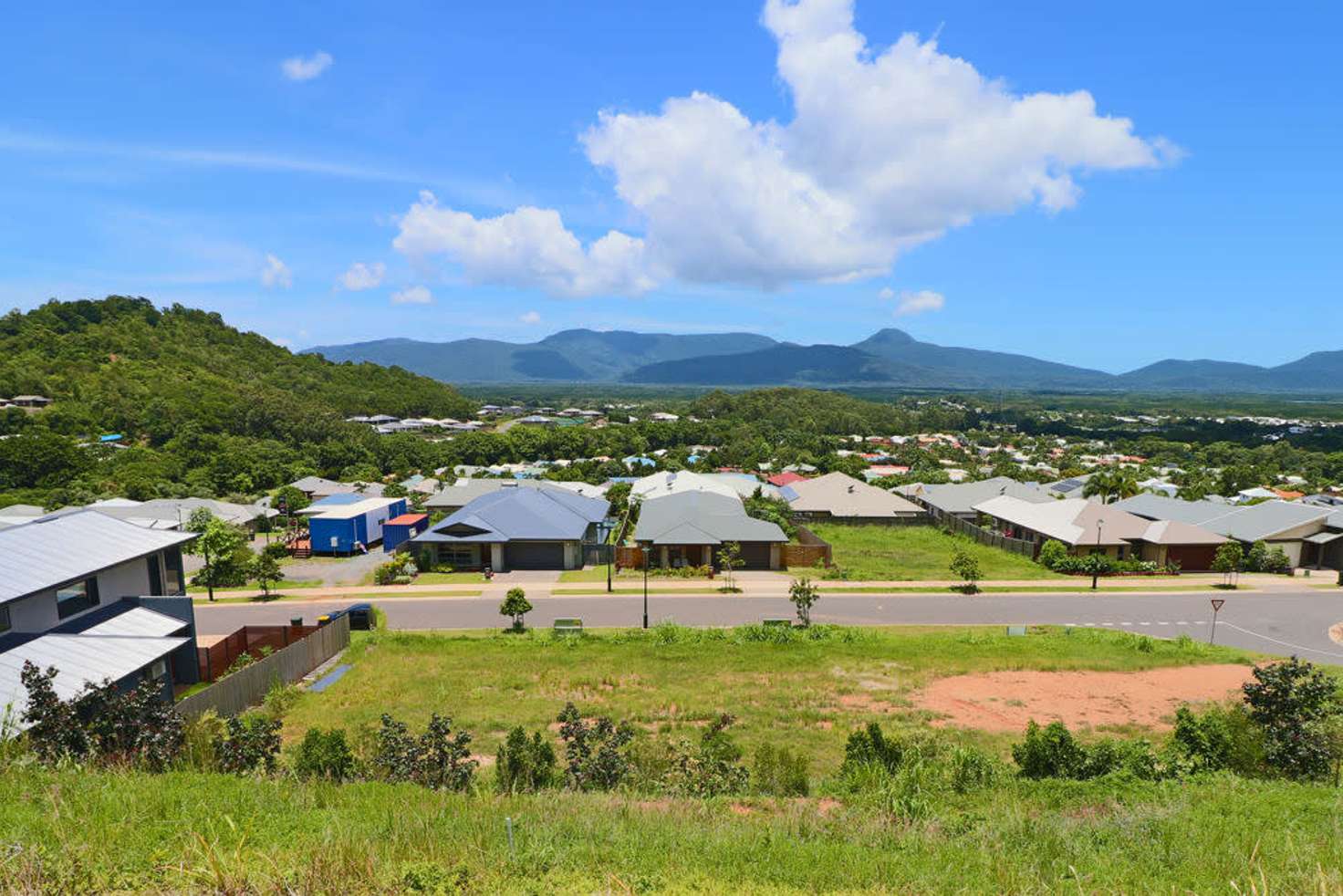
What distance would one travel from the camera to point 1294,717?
12156 millimetres

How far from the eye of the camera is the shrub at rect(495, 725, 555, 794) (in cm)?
1095

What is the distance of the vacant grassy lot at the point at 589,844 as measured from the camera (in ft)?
17.1

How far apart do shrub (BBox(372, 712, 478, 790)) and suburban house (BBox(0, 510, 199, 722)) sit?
212 inches

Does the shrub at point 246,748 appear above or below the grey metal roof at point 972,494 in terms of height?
above

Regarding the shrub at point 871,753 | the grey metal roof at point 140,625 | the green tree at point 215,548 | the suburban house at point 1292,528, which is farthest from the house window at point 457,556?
the suburban house at point 1292,528

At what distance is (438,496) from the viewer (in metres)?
45.7

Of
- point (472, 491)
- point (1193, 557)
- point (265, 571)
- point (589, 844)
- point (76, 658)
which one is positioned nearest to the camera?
point (589, 844)

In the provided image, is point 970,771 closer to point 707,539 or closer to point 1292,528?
point 707,539

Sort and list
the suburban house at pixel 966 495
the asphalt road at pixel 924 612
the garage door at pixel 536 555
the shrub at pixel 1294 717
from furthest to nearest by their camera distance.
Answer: the suburban house at pixel 966 495 → the garage door at pixel 536 555 → the asphalt road at pixel 924 612 → the shrub at pixel 1294 717

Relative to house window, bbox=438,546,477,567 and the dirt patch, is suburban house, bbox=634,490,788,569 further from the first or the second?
→ the dirt patch

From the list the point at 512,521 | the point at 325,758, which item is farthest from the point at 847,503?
the point at 325,758

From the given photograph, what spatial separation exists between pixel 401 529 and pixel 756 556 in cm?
2113

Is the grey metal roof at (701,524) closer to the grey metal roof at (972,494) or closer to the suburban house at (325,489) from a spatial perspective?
the grey metal roof at (972,494)

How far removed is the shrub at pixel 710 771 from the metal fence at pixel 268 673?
33.9 feet
